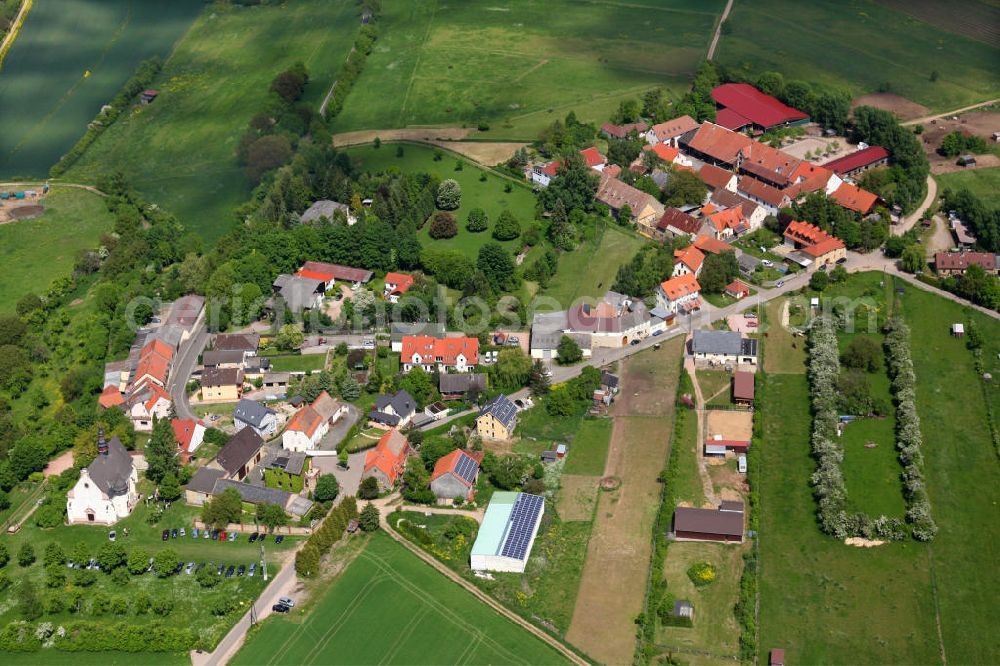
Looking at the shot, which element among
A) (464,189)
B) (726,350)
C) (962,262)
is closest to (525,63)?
(464,189)

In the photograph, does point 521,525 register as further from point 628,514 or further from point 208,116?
point 208,116

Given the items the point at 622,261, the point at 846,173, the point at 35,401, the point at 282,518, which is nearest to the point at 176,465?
the point at 282,518

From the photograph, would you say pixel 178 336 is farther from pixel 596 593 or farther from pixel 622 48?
pixel 622 48

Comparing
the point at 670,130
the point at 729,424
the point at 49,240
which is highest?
the point at 729,424

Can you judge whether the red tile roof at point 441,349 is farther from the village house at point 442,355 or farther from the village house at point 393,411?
the village house at point 393,411

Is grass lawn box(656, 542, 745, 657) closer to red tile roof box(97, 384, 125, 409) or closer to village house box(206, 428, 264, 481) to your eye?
village house box(206, 428, 264, 481)
